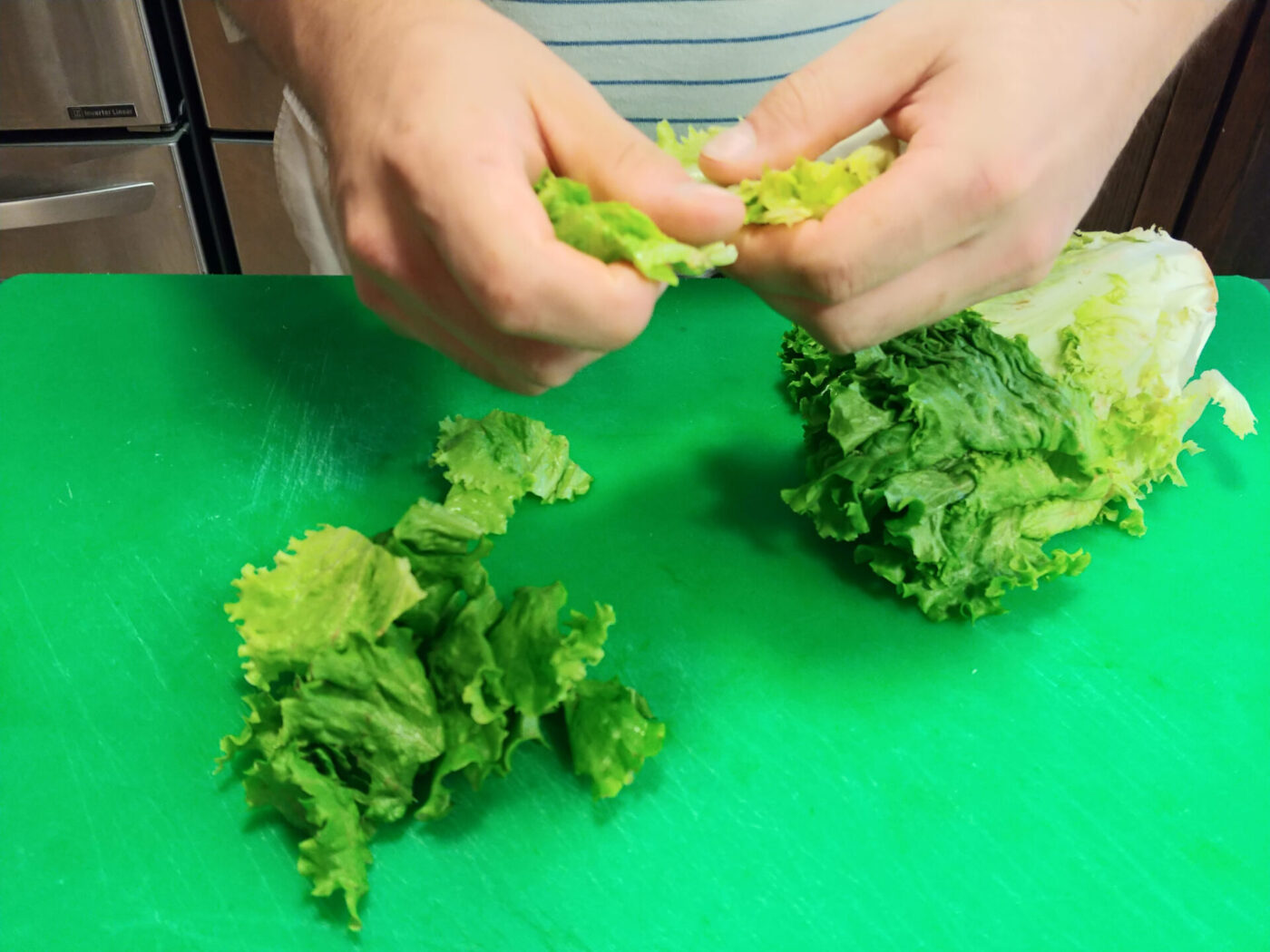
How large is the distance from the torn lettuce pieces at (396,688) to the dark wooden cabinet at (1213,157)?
332 cm

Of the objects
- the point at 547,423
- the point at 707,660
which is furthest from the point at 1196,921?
the point at 547,423

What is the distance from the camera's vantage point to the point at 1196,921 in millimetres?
1309

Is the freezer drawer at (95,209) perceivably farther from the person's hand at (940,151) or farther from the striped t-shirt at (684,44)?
the person's hand at (940,151)

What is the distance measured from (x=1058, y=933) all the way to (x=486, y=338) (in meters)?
1.08

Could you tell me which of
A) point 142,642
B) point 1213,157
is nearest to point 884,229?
point 142,642

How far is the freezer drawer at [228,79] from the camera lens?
3443 mm

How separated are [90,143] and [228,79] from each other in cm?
55

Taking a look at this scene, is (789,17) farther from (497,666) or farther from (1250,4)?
(1250,4)

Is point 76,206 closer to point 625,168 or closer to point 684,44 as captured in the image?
point 684,44

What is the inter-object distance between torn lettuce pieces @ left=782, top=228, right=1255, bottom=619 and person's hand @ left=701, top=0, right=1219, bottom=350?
0.86ft

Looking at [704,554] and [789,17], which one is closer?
[704,554]

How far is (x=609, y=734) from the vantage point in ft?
4.50

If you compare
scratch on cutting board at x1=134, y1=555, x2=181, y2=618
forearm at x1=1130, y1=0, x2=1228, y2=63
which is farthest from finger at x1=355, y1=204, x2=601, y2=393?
forearm at x1=1130, y1=0, x2=1228, y2=63

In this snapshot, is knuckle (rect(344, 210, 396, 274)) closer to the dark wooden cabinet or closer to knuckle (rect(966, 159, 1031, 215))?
knuckle (rect(966, 159, 1031, 215))
